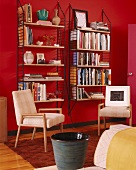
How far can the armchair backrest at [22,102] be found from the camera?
465cm

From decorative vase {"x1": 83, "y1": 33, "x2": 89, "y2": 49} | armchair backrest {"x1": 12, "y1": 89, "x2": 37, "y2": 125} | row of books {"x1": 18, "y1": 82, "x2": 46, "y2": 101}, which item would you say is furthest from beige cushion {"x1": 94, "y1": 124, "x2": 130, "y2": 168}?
decorative vase {"x1": 83, "y1": 33, "x2": 89, "y2": 49}

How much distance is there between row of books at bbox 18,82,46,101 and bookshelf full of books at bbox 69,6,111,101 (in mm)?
694

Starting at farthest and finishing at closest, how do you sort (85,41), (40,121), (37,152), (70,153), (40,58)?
1. (85,41)
2. (40,58)
3. (40,121)
4. (37,152)
5. (70,153)

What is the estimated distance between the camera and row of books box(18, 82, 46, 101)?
5.34 meters

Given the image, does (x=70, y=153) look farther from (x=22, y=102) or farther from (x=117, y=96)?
(x=117, y=96)

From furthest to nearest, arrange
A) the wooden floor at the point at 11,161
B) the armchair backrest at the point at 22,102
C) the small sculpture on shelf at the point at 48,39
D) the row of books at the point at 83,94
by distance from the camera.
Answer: the row of books at the point at 83,94 < the small sculpture on shelf at the point at 48,39 < the armchair backrest at the point at 22,102 < the wooden floor at the point at 11,161

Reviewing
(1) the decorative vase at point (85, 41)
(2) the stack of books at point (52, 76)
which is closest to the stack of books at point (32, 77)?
(2) the stack of books at point (52, 76)

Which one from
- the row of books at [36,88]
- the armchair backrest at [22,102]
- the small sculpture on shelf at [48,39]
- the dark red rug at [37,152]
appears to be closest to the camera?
the dark red rug at [37,152]

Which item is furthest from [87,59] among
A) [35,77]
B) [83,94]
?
[35,77]

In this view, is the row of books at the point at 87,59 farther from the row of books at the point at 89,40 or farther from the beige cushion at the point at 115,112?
the beige cushion at the point at 115,112

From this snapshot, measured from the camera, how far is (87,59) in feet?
19.7

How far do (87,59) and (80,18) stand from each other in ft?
2.69

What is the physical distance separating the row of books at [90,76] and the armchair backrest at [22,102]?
1.20m

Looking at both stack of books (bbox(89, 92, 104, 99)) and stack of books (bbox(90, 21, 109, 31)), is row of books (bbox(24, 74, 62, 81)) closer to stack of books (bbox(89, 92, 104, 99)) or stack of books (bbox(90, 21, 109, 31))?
stack of books (bbox(89, 92, 104, 99))
